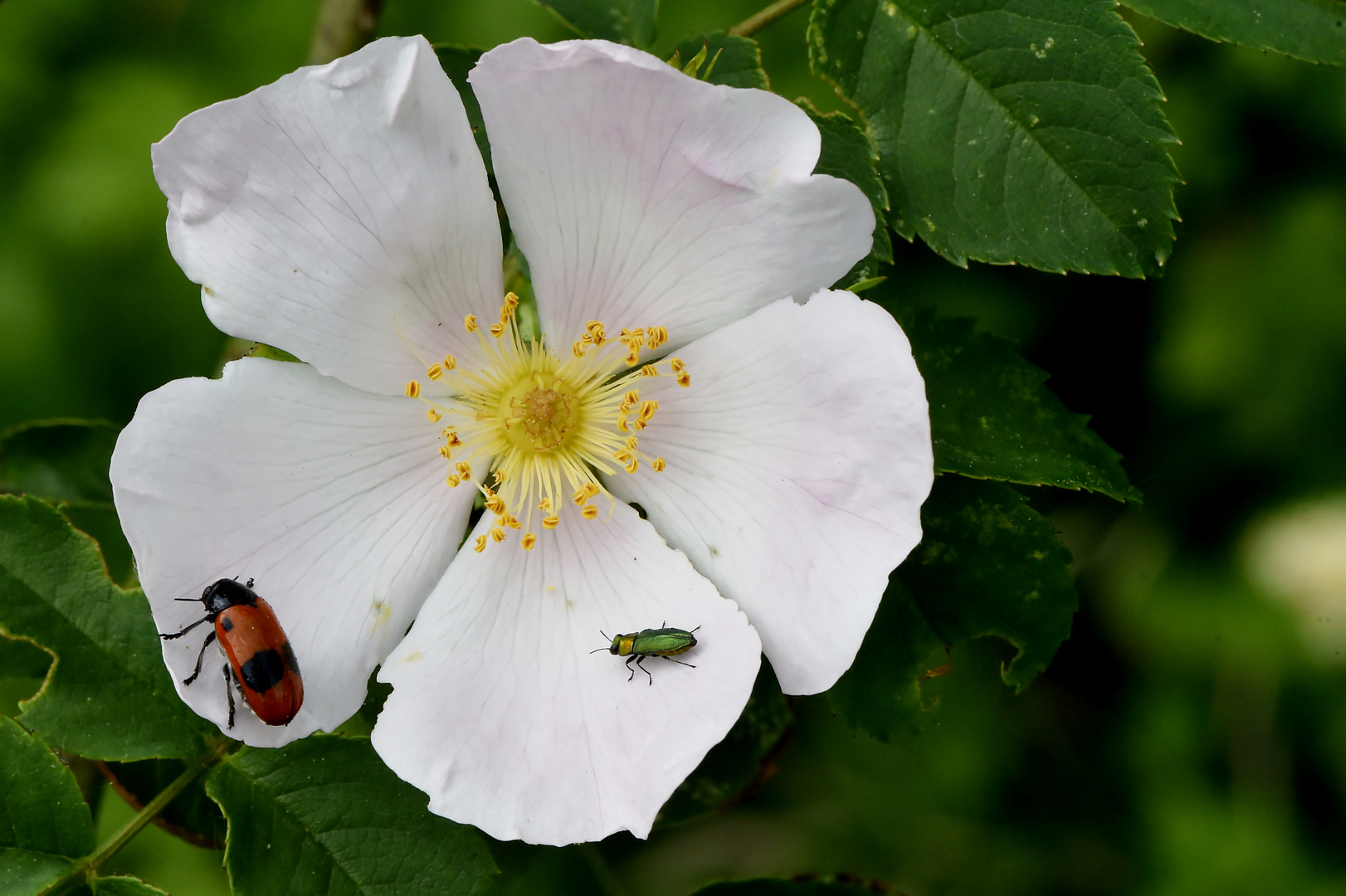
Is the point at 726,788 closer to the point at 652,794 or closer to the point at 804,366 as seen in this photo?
the point at 652,794

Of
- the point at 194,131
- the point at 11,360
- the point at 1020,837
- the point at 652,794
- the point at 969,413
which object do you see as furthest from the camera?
the point at 1020,837

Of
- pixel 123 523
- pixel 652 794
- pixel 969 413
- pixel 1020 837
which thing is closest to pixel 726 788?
pixel 652 794

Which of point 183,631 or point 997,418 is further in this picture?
point 997,418

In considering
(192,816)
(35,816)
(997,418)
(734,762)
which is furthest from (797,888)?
(35,816)

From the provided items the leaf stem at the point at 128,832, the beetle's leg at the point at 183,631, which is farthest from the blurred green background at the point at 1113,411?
the beetle's leg at the point at 183,631

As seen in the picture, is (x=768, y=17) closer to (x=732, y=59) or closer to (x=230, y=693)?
(x=732, y=59)

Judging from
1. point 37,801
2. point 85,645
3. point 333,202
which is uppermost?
point 333,202
